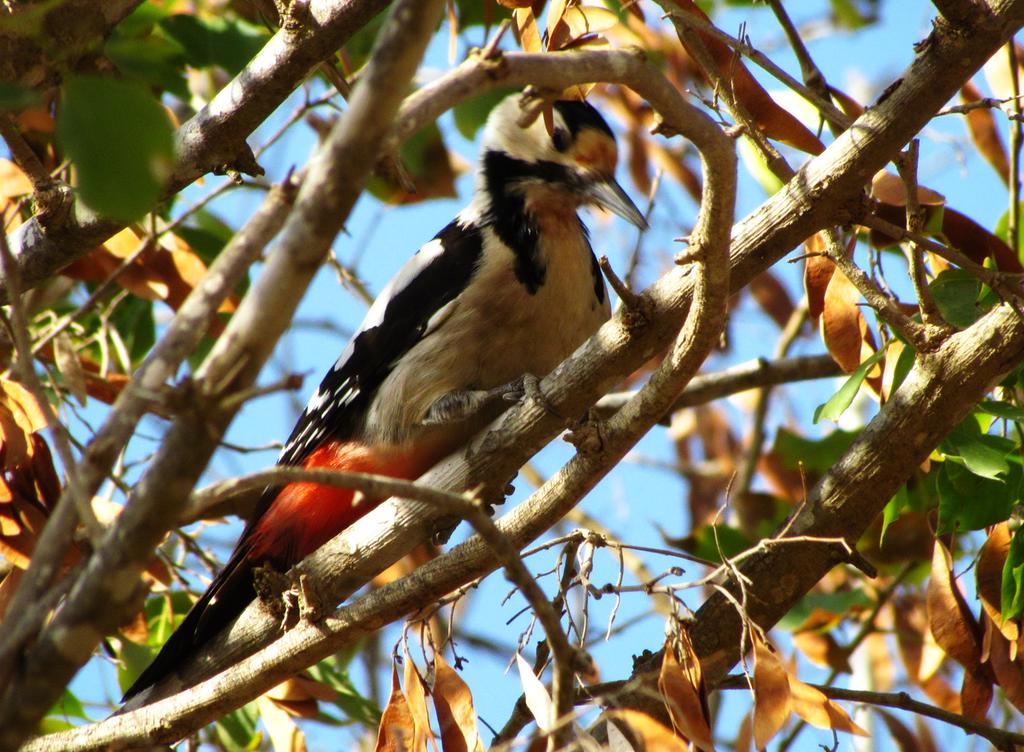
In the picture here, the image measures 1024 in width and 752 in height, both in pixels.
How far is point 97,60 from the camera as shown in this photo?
2660 millimetres

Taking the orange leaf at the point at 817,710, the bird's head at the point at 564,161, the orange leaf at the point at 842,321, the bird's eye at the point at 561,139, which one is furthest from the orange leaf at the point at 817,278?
the bird's eye at the point at 561,139

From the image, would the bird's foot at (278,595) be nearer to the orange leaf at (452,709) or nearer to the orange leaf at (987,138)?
the orange leaf at (452,709)

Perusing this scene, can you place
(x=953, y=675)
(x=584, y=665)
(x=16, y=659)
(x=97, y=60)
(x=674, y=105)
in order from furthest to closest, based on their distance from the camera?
(x=953, y=675) < (x=97, y=60) < (x=674, y=105) < (x=584, y=665) < (x=16, y=659)

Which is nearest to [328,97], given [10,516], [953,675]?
[10,516]

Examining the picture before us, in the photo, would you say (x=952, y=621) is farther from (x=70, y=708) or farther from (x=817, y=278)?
(x=70, y=708)

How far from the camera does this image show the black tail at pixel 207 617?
2830 mm

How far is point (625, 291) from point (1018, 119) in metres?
0.96

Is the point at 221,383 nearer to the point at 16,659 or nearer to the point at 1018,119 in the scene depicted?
the point at 16,659

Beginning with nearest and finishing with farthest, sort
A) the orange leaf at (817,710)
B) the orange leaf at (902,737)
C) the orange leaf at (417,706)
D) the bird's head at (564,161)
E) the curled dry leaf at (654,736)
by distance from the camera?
1. the curled dry leaf at (654,736)
2. the orange leaf at (817,710)
3. the orange leaf at (417,706)
4. the orange leaf at (902,737)
5. the bird's head at (564,161)

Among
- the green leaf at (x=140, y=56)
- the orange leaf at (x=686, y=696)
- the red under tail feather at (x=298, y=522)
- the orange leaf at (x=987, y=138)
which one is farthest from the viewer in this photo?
the orange leaf at (x=987, y=138)

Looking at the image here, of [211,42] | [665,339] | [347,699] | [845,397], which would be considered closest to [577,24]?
[665,339]

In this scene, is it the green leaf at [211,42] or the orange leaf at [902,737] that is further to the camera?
the green leaf at [211,42]

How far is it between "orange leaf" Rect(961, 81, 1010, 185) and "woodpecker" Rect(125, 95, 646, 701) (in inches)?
37.3

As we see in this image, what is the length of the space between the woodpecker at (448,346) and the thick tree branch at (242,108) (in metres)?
0.68
